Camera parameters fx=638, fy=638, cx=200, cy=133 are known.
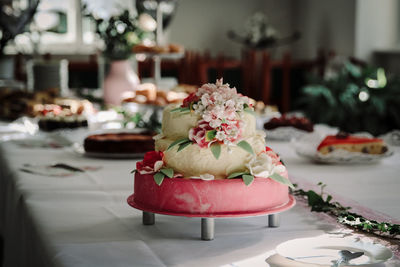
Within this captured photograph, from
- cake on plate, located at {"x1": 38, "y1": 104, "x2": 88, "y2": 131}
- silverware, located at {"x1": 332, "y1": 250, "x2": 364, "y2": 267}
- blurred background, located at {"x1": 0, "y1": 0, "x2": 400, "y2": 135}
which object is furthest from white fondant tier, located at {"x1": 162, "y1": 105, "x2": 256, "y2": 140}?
blurred background, located at {"x1": 0, "y1": 0, "x2": 400, "y2": 135}

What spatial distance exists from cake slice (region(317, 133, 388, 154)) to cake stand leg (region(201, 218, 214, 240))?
2.77 feet

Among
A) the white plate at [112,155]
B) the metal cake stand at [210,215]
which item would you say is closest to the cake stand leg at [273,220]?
the metal cake stand at [210,215]

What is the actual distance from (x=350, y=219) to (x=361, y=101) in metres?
4.35

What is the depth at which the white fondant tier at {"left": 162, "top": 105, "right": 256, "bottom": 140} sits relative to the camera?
3.52 ft

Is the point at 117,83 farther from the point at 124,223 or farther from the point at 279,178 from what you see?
the point at 279,178

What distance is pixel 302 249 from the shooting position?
0.93 m

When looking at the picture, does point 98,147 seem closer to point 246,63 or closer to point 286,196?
point 286,196

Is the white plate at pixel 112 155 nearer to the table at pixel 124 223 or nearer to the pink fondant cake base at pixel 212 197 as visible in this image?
the table at pixel 124 223

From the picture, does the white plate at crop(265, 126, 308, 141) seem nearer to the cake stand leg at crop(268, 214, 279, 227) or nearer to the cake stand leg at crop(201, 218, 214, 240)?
the cake stand leg at crop(268, 214, 279, 227)

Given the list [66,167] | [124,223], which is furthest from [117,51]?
[124,223]

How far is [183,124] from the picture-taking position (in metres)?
1.08

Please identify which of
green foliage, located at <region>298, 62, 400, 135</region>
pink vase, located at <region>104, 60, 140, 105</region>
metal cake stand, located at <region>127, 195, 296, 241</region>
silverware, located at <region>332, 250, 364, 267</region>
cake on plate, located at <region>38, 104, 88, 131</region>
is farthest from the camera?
green foliage, located at <region>298, 62, 400, 135</region>

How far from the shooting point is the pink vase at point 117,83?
342cm

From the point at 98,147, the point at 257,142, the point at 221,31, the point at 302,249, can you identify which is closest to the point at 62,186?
the point at 98,147
